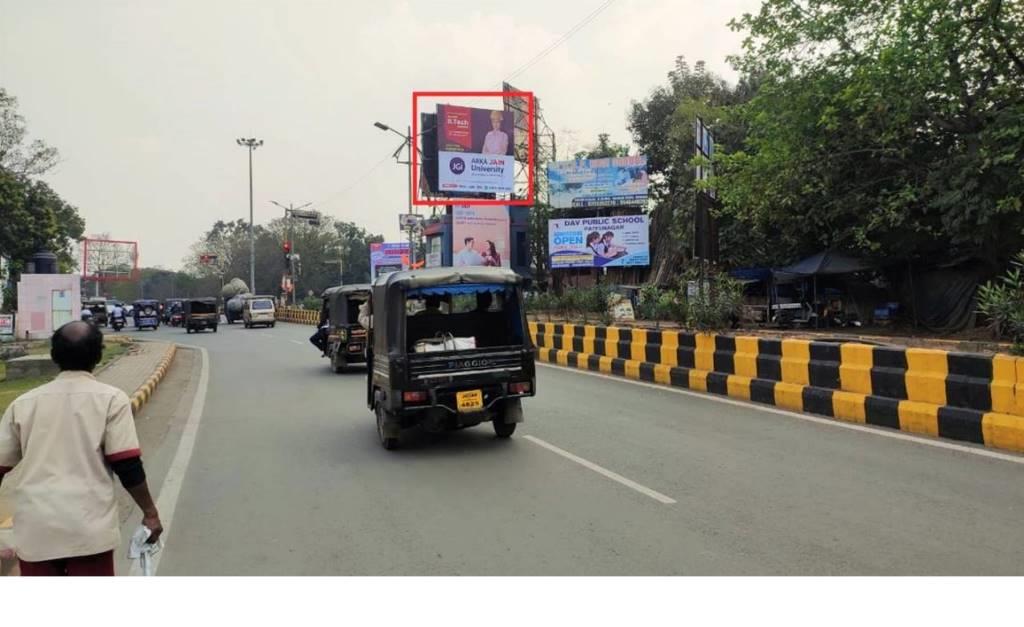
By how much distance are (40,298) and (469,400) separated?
2761cm

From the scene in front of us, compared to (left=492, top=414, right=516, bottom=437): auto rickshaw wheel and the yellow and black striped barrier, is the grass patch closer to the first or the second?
(left=492, top=414, right=516, bottom=437): auto rickshaw wheel

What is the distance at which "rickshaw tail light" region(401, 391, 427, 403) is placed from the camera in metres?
7.87

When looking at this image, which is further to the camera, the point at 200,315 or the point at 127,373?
the point at 200,315

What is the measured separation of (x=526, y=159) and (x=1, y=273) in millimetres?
30466

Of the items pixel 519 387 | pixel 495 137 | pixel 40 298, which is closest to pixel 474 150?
pixel 495 137

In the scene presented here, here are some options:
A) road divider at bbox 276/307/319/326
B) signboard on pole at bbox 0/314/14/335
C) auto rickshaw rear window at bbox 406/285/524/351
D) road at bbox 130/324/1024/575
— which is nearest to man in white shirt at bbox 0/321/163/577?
road at bbox 130/324/1024/575

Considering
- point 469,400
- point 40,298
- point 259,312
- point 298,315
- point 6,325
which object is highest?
point 40,298

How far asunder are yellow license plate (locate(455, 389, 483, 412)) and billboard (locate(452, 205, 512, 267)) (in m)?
40.1

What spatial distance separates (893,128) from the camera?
1934cm

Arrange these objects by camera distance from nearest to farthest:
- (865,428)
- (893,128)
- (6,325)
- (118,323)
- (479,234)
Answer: (865,428) → (893,128) → (6,325) → (479,234) → (118,323)

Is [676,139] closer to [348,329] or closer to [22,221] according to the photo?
[348,329]

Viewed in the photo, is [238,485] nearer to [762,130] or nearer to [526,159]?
[762,130]

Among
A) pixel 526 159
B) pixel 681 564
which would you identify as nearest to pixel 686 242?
pixel 526 159

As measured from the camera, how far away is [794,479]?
6402mm
